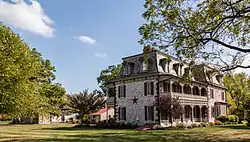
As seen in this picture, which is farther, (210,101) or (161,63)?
(210,101)

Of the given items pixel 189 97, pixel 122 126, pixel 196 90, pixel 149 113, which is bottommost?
pixel 122 126

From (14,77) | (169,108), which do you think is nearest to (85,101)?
(169,108)

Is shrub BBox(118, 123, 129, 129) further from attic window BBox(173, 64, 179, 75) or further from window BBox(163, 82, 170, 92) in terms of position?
attic window BBox(173, 64, 179, 75)

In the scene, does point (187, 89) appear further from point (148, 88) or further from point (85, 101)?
point (85, 101)

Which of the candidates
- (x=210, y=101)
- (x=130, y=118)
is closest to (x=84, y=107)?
(x=130, y=118)

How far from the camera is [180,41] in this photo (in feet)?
45.2

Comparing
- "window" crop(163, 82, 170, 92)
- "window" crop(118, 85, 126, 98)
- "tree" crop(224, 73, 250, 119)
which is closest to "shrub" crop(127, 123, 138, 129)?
"window" crop(118, 85, 126, 98)

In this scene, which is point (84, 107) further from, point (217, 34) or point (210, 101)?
point (217, 34)

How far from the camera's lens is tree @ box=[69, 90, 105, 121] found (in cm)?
3784

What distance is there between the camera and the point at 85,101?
37781 millimetres

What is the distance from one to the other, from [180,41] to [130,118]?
2103cm

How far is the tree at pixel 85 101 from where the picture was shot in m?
37.8

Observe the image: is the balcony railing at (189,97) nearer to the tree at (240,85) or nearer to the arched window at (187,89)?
the arched window at (187,89)

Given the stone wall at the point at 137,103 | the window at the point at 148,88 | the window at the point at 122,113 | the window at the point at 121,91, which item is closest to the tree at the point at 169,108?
the stone wall at the point at 137,103
